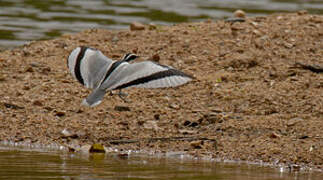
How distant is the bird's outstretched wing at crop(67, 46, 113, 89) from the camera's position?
28.3ft

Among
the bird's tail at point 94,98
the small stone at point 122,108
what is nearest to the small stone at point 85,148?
the bird's tail at point 94,98

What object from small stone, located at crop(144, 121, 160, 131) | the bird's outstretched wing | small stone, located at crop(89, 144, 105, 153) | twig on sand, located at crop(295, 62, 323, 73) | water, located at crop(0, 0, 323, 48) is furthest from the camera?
water, located at crop(0, 0, 323, 48)

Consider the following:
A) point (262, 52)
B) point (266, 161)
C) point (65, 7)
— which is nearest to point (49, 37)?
point (65, 7)

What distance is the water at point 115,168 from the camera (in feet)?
21.8

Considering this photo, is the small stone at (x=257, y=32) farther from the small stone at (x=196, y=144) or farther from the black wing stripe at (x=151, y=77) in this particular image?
the small stone at (x=196, y=144)

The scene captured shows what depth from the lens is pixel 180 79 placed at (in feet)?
27.3

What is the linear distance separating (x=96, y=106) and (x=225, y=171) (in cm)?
234

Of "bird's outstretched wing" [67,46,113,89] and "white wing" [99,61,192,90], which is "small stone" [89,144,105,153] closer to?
"white wing" [99,61,192,90]

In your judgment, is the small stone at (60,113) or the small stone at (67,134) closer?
the small stone at (67,134)

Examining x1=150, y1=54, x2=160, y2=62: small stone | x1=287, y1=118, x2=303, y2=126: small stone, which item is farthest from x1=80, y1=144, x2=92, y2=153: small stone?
x1=150, y1=54, x2=160, y2=62: small stone

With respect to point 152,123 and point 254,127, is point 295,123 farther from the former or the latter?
point 152,123

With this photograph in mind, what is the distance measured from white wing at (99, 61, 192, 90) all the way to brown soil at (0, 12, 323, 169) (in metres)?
0.43

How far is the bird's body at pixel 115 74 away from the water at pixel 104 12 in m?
4.96

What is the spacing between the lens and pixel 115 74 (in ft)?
27.9
